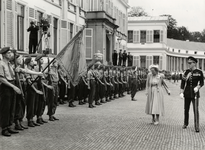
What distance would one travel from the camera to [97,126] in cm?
1058

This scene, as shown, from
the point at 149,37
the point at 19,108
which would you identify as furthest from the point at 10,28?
the point at 149,37

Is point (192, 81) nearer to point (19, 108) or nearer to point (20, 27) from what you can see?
point (19, 108)

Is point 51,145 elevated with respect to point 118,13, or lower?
lower

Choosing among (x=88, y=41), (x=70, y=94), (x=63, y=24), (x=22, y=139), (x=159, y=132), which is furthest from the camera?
(x=88, y=41)

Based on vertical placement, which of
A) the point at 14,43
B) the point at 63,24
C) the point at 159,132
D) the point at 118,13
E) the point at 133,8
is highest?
the point at 133,8

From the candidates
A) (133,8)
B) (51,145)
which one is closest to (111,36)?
(51,145)

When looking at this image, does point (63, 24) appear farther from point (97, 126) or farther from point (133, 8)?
point (133, 8)

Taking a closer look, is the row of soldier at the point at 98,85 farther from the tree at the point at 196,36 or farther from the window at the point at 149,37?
the tree at the point at 196,36

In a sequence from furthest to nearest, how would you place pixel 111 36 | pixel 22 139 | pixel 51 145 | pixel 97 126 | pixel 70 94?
pixel 111 36
pixel 70 94
pixel 97 126
pixel 22 139
pixel 51 145

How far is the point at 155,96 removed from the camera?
11.5 meters

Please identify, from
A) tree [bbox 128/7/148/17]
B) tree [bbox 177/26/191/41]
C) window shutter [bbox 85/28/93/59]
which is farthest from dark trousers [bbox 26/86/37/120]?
tree [bbox 177/26/191/41]

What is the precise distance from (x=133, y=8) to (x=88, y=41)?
61.5 meters

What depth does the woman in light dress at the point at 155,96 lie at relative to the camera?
11.5 m

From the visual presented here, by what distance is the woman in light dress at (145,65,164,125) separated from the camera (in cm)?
1146
